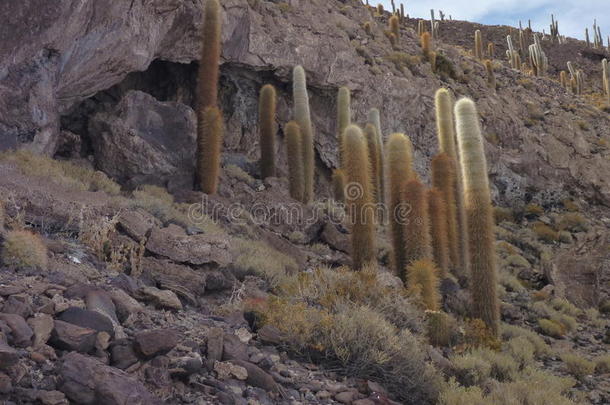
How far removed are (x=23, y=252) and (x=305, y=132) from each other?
11.6m

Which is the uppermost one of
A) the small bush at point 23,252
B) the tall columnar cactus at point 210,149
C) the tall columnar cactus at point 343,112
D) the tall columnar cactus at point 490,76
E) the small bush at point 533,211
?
the tall columnar cactus at point 490,76

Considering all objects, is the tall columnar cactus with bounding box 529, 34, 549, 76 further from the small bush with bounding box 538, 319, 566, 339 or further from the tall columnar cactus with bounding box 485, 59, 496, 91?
the small bush with bounding box 538, 319, 566, 339

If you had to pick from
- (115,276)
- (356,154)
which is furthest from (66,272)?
(356,154)

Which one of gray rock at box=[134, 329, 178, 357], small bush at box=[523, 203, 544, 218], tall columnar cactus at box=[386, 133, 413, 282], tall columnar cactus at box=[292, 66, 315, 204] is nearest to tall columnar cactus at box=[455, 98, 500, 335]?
tall columnar cactus at box=[386, 133, 413, 282]

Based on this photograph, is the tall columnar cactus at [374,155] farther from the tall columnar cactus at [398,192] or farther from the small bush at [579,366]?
the small bush at [579,366]

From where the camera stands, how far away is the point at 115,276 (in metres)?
6.35

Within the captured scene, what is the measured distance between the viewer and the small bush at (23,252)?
18.0ft

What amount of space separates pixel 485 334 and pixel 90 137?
32.7 ft

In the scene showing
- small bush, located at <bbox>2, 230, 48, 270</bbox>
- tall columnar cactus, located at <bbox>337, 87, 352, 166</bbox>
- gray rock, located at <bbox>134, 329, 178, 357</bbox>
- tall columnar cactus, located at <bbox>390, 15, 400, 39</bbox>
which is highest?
tall columnar cactus, located at <bbox>390, 15, 400, 39</bbox>

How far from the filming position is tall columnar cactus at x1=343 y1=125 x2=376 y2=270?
10.5 m

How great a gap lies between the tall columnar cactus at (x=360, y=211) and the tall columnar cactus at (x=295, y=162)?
4.45 metres

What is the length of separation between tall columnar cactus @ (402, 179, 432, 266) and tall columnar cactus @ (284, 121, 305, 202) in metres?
5.41

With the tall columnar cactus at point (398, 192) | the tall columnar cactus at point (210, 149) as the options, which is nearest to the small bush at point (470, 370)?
the tall columnar cactus at point (398, 192)

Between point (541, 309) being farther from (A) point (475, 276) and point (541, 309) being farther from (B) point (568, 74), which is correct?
(B) point (568, 74)
